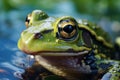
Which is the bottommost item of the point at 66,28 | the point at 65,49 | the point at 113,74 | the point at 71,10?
the point at 113,74

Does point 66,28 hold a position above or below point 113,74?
above

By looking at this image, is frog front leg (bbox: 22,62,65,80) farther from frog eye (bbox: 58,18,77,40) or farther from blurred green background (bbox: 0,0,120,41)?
blurred green background (bbox: 0,0,120,41)

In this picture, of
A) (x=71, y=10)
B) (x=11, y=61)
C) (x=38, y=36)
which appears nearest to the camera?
(x=38, y=36)

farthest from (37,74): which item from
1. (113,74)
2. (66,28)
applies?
(113,74)

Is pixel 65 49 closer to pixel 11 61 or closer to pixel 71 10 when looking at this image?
pixel 11 61

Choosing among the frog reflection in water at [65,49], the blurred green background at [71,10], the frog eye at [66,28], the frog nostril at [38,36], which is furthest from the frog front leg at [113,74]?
the blurred green background at [71,10]

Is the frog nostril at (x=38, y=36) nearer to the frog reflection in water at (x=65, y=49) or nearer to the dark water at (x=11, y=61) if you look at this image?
the frog reflection in water at (x=65, y=49)

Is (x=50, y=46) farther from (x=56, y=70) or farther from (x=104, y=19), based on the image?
(x=104, y=19)
